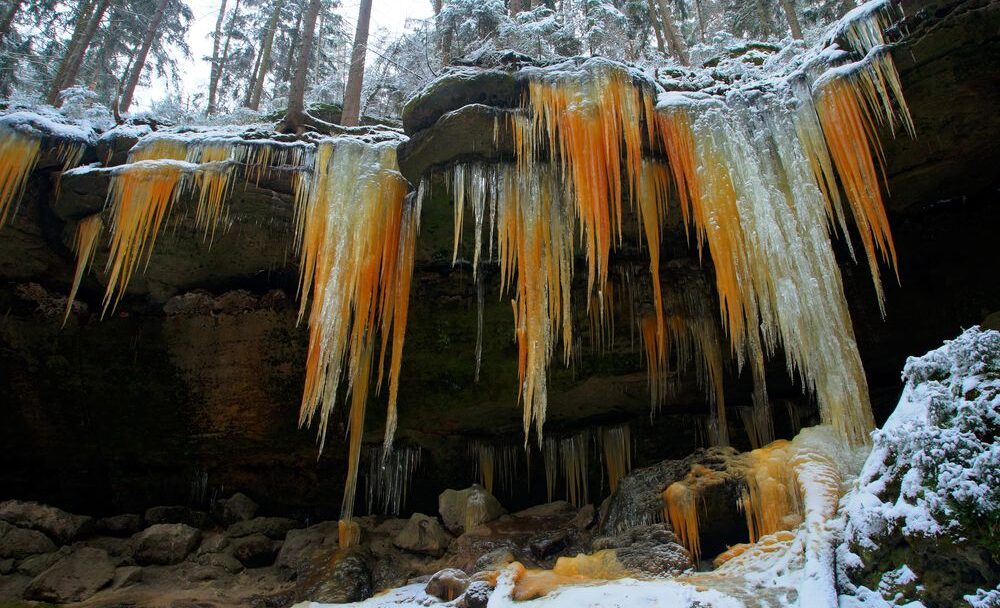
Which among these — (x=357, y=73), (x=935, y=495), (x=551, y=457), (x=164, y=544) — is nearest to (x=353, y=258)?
(x=551, y=457)

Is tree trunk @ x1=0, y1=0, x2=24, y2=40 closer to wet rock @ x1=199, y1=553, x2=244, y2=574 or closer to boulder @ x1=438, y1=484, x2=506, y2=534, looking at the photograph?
wet rock @ x1=199, y1=553, x2=244, y2=574

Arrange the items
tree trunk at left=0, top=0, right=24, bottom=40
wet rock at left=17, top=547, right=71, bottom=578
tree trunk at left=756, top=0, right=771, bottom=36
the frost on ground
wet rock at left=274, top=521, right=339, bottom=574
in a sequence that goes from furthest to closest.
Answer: tree trunk at left=756, top=0, right=771, bottom=36 < tree trunk at left=0, top=0, right=24, bottom=40 < wet rock at left=274, top=521, right=339, bottom=574 < wet rock at left=17, top=547, right=71, bottom=578 < the frost on ground

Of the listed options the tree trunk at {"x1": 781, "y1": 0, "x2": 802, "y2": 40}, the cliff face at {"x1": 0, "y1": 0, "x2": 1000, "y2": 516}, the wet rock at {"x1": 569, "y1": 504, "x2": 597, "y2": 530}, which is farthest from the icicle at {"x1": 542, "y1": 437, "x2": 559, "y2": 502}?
the tree trunk at {"x1": 781, "y1": 0, "x2": 802, "y2": 40}

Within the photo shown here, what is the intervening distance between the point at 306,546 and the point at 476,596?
12.6ft

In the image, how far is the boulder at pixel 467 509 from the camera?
7.29 m

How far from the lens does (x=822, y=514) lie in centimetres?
380

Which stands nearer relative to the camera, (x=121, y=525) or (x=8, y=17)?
(x=121, y=525)

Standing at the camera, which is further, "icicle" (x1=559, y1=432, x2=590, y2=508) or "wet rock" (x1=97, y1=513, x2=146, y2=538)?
"icicle" (x1=559, y1=432, x2=590, y2=508)

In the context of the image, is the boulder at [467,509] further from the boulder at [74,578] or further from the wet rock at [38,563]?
the wet rock at [38,563]

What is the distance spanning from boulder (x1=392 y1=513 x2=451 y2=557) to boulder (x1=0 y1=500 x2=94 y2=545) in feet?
13.2

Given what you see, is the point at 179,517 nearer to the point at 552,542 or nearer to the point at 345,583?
the point at 345,583

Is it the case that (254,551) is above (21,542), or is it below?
below

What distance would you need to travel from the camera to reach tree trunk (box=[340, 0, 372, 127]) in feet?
33.6

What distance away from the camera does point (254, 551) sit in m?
7.20
